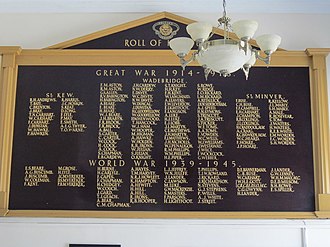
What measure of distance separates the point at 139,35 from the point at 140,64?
206 millimetres

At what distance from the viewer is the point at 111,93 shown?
2908mm

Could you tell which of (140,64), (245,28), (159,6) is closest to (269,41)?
(245,28)

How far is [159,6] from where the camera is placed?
3039 millimetres

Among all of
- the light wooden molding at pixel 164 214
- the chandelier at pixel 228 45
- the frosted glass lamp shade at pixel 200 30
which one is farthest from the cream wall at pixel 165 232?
the frosted glass lamp shade at pixel 200 30

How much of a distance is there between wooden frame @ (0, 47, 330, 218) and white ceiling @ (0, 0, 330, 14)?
0.32 meters

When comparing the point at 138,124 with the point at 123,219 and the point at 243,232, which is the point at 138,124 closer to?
the point at 123,219

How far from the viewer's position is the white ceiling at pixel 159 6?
9.82 ft

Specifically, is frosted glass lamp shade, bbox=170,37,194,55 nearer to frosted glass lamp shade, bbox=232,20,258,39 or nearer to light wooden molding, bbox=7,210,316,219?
frosted glass lamp shade, bbox=232,20,258,39

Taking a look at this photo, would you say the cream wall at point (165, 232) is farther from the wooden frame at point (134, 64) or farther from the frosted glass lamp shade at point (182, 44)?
the frosted glass lamp shade at point (182, 44)

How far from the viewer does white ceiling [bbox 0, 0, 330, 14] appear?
299 cm

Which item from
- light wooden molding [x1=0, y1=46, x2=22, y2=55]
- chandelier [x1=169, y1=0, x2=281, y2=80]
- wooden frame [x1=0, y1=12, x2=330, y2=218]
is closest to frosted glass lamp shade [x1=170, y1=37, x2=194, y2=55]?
chandelier [x1=169, y1=0, x2=281, y2=80]

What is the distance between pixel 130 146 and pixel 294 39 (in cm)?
130

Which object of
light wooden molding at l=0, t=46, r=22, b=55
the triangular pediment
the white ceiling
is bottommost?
light wooden molding at l=0, t=46, r=22, b=55

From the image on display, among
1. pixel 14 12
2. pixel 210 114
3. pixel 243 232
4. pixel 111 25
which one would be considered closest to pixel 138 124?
pixel 210 114
